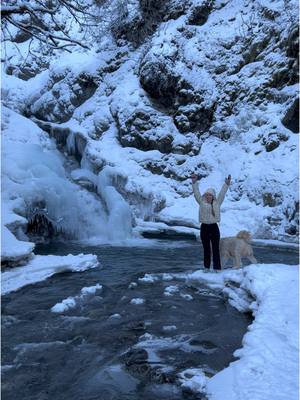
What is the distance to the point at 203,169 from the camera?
15969mm

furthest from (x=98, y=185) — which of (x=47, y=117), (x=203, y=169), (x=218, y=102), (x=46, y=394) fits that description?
(x=46, y=394)

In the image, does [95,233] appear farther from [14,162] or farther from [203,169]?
[203,169]

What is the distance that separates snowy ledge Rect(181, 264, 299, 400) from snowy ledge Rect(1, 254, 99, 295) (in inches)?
120

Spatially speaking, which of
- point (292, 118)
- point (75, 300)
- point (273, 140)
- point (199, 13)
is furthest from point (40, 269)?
point (199, 13)

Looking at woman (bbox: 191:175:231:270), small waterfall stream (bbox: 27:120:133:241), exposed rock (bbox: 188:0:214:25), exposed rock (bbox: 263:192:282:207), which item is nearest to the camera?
woman (bbox: 191:175:231:270)

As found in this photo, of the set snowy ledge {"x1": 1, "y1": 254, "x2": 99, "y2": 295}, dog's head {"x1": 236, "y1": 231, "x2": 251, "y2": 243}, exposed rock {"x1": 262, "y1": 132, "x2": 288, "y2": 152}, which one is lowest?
snowy ledge {"x1": 1, "y1": 254, "x2": 99, "y2": 295}

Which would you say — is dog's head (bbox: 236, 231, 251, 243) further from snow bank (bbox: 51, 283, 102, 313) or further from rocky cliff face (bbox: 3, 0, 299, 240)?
rocky cliff face (bbox: 3, 0, 299, 240)

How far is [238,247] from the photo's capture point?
7.70 m

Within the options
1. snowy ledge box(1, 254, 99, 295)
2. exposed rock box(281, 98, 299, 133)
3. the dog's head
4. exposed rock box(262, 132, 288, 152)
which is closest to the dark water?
snowy ledge box(1, 254, 99, 295)

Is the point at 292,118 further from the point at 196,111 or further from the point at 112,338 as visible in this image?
the point at 112,338

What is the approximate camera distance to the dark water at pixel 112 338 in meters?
3.84

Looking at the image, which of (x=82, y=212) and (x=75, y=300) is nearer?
(x=75, y=300)

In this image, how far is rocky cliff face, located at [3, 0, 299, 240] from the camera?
13.8 meters

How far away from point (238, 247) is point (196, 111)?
10401 mm
